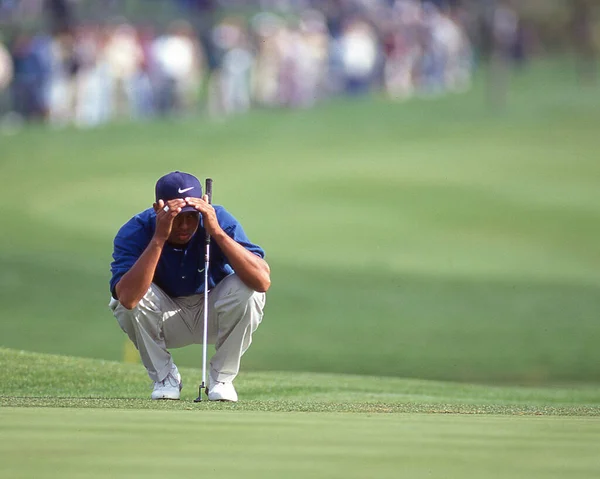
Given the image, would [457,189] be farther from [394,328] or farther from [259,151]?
[394,328]

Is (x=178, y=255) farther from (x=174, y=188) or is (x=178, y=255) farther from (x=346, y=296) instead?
(x=346, y=296)

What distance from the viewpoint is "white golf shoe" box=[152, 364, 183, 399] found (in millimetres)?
7297

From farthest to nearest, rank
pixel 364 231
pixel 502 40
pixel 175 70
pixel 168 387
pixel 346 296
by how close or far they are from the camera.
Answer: pixel 502 40 < pixel 175 70 < pixel 364 231 < pixel 346 296 < pixel 168 387

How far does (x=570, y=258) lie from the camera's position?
19.1m

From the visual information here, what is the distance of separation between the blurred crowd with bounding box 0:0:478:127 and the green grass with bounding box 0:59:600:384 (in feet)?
3.75

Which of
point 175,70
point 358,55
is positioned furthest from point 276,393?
point 358,55

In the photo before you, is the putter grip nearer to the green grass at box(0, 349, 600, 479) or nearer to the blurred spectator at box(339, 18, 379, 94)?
the green grass at box(0, 349, 600, 479)

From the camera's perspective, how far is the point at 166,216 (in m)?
6.88

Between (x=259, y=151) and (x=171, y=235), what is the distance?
2176 centimetres

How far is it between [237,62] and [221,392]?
2843 cm

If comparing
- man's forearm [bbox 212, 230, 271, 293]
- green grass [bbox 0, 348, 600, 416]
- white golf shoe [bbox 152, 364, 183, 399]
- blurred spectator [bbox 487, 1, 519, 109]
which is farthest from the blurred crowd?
man's forearm [bbox 212, 230, 271, 293]

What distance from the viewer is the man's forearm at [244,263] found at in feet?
23.0

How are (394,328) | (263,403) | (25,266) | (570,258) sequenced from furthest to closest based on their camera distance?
(570,258)
(25,266)
(394,328)
(263,403)

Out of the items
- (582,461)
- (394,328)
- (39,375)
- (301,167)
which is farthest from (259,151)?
(582,461)
